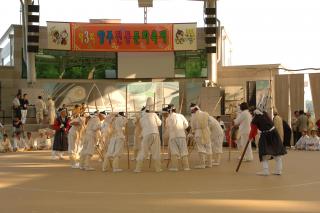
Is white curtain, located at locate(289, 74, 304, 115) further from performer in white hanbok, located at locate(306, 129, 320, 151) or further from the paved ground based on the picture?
the paved ground

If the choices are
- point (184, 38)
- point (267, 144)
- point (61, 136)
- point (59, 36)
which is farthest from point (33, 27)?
point (267, 144)

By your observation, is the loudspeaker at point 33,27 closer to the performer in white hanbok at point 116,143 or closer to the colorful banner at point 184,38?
the colorful banner at point 184,38

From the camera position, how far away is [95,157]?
14.6 meters

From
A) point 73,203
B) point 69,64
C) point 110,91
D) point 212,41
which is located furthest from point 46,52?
point 73,203

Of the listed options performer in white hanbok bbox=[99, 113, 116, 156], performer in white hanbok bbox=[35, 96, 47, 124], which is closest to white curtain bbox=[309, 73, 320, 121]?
performer in white hanbok bbox=[99, 113, 116, 156]

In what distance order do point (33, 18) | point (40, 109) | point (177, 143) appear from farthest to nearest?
1. point (33, 18)
2. point (40, 109)
3. point (177, 143)

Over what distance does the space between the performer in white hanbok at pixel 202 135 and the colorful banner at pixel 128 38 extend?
14.3 meters

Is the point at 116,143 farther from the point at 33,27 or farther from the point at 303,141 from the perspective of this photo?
the point at 33,27

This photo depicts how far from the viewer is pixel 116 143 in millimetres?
11023

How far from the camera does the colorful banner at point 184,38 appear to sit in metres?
25.8

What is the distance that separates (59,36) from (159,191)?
18617 millimetres

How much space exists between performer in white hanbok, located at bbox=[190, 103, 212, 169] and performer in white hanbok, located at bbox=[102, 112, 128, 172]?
5.83 feet

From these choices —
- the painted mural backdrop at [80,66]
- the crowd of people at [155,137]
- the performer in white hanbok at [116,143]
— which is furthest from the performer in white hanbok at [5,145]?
the painted mural backdrop at [80,66]

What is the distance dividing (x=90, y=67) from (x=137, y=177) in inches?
704
